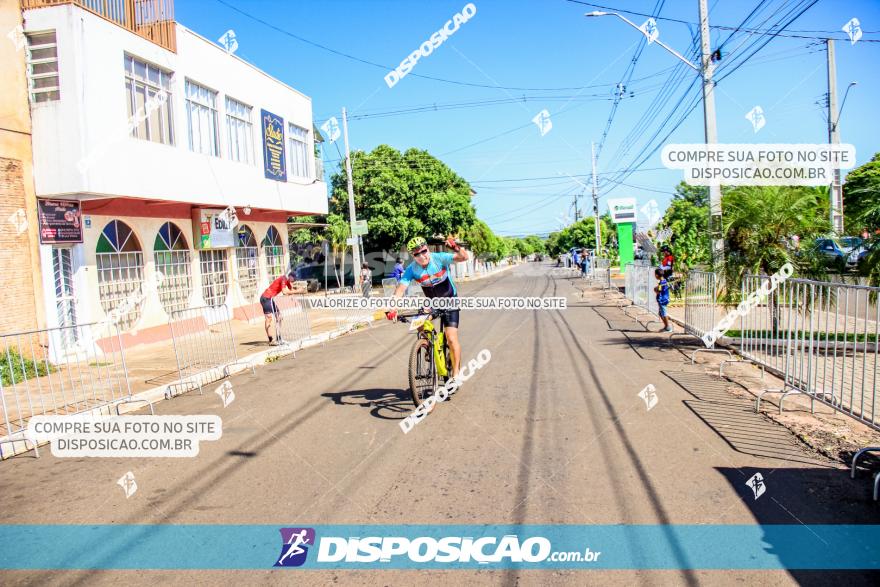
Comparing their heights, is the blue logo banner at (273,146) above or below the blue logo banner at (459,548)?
above

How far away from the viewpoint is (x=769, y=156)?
13.3 m

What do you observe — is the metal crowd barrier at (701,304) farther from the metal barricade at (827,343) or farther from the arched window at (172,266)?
the arched window at (172,266)

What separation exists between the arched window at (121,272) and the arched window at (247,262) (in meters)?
5.06

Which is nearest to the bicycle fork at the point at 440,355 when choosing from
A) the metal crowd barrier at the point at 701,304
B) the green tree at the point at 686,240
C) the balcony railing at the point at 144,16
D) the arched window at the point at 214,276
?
the metal crowd barrier at the point at 701,304

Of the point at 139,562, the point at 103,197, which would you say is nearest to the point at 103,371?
the point at 103,197

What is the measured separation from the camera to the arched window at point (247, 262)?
70.3ft

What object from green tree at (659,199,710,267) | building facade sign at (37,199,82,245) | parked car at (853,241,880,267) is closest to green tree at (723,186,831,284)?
parked car at (853,241,880,267)

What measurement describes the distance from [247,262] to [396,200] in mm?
18979

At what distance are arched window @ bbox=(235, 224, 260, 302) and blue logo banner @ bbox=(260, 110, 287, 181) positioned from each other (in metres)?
2.13

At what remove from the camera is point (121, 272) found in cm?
1539

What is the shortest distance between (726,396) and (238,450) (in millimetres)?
6025

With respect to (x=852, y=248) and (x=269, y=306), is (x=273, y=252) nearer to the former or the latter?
(x=269, y=306)

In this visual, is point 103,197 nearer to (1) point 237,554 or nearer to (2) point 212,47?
(2) point 212,47

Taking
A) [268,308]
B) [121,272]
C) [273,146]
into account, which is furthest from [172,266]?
[273,146]
